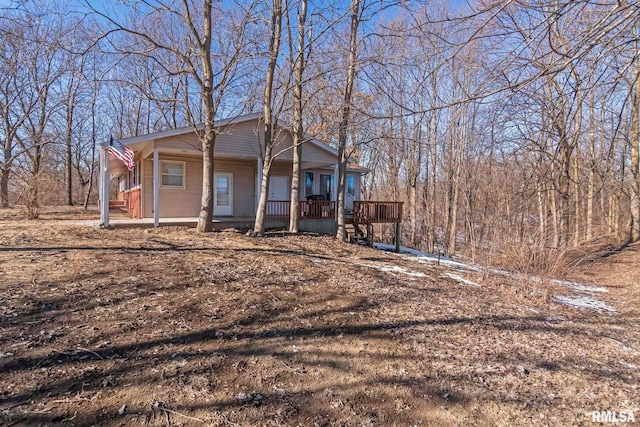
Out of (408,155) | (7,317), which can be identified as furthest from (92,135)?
(7,317)

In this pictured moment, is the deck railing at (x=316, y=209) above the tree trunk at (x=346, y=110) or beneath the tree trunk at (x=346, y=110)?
beneath

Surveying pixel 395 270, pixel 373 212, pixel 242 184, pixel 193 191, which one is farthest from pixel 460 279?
pixel 193 191

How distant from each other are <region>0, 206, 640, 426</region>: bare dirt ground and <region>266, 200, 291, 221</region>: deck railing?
6.95 metres

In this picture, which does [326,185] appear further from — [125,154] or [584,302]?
[584,302]

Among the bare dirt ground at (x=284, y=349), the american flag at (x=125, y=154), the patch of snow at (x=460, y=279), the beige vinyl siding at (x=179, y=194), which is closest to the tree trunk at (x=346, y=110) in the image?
the patch of snow at (x=460, y=279)

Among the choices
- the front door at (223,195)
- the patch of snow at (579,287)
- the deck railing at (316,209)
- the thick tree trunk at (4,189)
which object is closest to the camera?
the patch of snow at (579,287)

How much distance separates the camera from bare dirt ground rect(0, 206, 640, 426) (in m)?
2.31

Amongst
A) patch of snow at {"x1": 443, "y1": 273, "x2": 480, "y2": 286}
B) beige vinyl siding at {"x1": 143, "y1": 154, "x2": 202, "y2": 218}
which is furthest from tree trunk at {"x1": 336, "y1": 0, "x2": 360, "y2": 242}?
beige vinyl siding at {"x1": 143, "y1": 154, "x2": 202, "y2": 218}

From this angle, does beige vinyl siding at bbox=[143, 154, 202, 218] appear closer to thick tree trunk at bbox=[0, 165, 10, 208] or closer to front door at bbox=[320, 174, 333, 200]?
front door at bbox=[320, 174, 333, 200]

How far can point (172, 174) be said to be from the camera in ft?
40.9

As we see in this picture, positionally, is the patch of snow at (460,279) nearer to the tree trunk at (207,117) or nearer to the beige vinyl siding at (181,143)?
the tree trunk at (207,117)

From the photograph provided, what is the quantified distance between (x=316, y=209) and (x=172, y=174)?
5.46m

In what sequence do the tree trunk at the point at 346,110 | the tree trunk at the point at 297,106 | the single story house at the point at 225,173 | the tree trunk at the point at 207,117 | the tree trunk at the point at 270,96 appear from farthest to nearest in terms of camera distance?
the single story house at the point at 225,173
the tree trunk at the point at 297,106
the tree trunk at the point at 270,96
the tree trunk at the point at 346,110
the tree trunk at the point at 207,117

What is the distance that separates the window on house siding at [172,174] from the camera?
12.3 m
